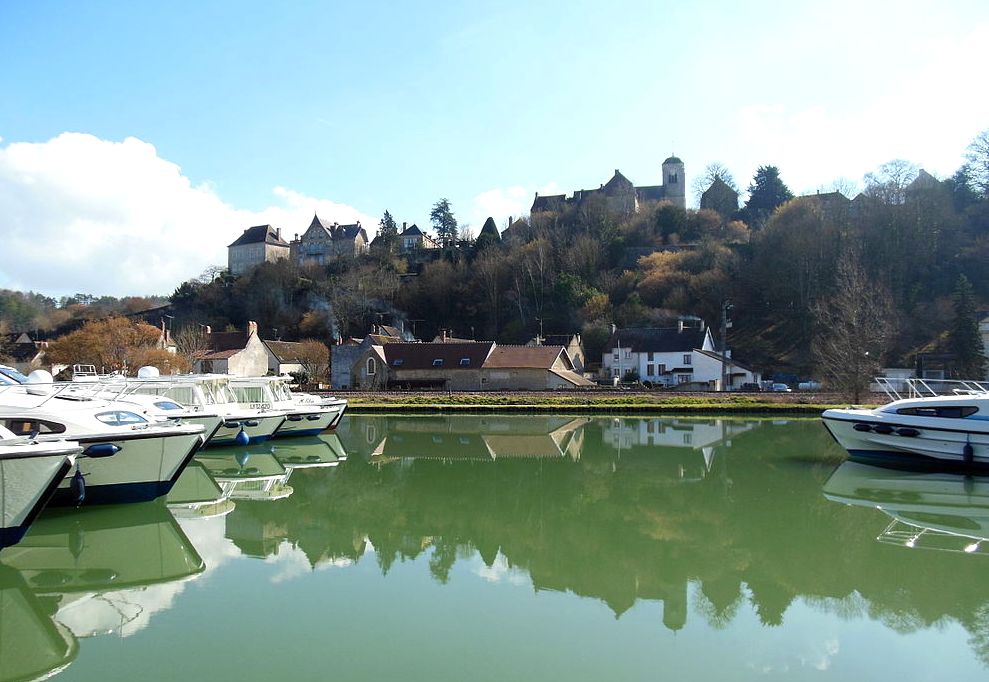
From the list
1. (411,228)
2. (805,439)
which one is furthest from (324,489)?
(411,228)

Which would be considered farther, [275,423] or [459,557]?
[275,423]

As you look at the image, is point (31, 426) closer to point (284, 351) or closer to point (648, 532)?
point (648, 532)

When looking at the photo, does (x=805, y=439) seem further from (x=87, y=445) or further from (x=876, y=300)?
(x=876, y=300)

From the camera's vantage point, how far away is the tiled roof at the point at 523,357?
47.6 meters

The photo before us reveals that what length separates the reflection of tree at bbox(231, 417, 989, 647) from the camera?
882cm

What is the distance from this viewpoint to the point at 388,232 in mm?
89875

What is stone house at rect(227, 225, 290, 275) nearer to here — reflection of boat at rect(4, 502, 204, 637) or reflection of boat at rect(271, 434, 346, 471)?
reflection of boat at rect(271, 434, 346, 471)

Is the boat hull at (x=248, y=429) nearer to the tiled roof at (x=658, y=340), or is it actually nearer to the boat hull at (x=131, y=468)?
the boat hull at (x=131, y=468)

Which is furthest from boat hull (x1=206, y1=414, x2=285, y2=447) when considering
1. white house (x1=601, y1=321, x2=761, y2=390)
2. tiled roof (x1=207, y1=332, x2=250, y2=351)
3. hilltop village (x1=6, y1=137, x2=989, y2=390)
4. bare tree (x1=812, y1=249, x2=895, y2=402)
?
tiled roof (x1=207, y1=332, x2=250, y2=351)

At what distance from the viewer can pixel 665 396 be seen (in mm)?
38344

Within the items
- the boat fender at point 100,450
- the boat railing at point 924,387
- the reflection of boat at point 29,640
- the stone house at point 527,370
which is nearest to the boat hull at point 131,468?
the boat fender at point 100,450

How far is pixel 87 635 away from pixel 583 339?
55575 millimetres

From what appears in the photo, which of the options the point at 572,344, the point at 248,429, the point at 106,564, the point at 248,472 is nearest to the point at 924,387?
the point at 248,472

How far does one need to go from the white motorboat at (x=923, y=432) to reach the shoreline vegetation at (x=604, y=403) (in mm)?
14773
